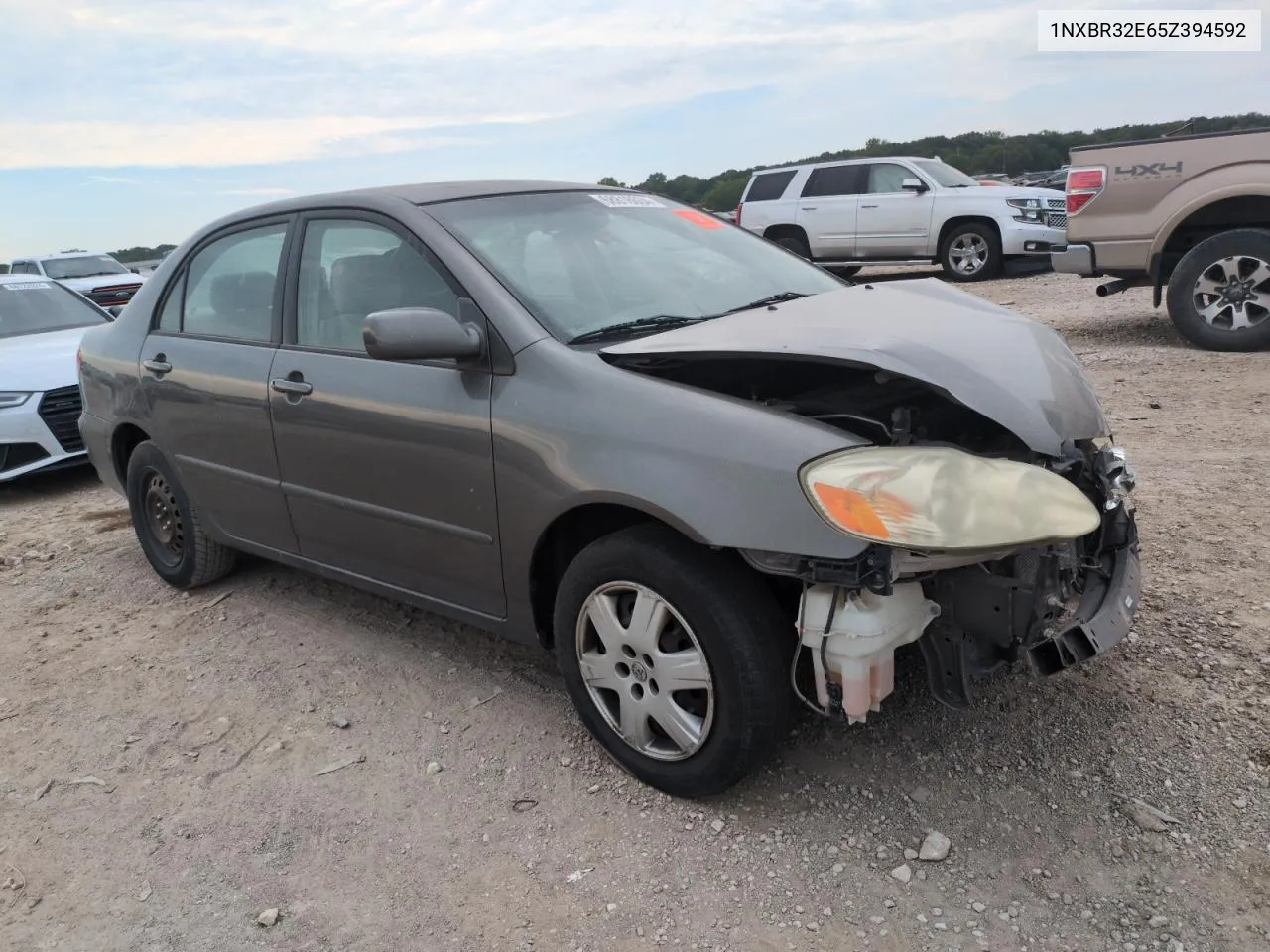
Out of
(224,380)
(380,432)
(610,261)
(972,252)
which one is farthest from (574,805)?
(972,252)

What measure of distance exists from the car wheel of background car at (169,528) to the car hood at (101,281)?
13455 mm

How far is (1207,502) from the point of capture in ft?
14.4

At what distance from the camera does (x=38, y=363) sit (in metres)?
6.88

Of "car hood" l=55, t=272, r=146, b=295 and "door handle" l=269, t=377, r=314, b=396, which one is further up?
"door handle" l=269, t=377, r=314, b=396

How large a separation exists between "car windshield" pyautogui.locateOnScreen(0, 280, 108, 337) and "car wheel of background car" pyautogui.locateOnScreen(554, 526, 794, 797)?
22.5ft

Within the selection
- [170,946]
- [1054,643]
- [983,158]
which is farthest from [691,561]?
[983,158]

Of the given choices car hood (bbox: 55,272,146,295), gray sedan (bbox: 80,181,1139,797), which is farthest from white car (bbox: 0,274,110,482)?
car hood (bbox: 55,272,146,295)

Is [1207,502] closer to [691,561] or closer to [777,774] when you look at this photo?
[777,774]

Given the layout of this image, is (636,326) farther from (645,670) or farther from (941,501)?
(941,501)

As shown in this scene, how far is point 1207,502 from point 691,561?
9.84 feet

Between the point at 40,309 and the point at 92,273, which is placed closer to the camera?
the point at 40,309

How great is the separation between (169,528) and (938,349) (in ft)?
11.8

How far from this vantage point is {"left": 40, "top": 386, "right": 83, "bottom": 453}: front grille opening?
21.8ft

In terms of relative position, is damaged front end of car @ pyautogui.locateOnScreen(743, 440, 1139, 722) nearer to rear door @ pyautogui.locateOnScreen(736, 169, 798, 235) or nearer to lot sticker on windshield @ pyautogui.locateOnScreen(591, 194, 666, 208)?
lot sticker on windshield @ pyautogui.locateOnScreen(591, 194, 666, 208)
